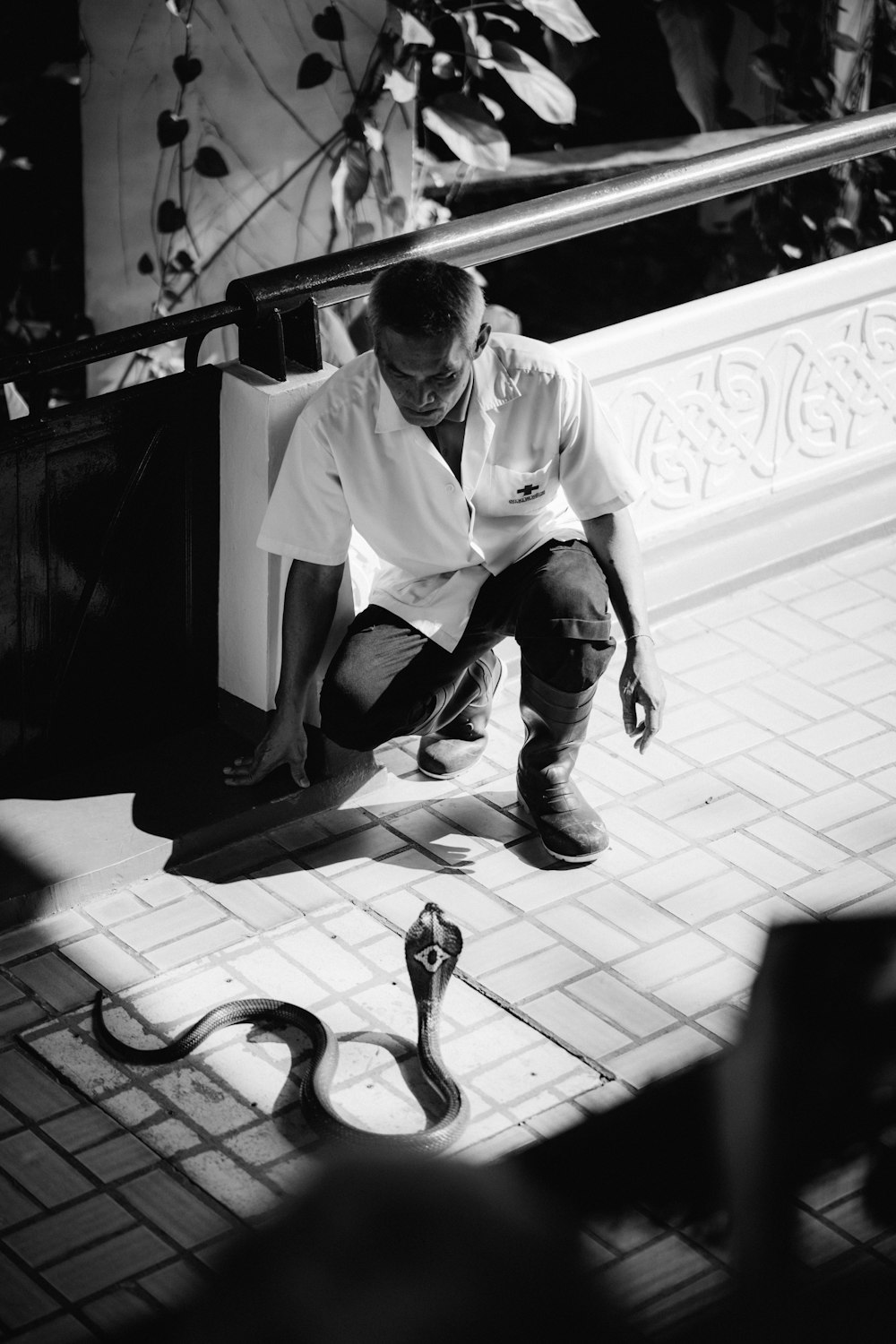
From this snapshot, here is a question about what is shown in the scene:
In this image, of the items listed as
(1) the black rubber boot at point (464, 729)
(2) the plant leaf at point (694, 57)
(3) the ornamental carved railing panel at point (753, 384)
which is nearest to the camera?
(1) the black rubber boot at point (464, 729)

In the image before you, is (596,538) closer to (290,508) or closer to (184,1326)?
(290,508)

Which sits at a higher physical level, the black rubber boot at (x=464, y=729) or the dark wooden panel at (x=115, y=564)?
the dark wooden panel at (x=115, y=564)

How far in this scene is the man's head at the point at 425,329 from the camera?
3.35 meters

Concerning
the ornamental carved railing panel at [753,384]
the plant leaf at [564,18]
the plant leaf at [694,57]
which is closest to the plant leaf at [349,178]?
the plant leaf at [564,18]

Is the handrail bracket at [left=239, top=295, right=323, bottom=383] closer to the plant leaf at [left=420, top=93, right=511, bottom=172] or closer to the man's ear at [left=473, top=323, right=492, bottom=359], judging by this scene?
the man's ear at [left=473, top=323, right=492, bottom=359]

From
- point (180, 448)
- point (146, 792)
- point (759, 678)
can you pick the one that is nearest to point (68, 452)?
point (180, 448)

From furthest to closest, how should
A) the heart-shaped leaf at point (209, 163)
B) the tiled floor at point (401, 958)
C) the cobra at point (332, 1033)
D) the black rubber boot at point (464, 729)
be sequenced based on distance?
the heart-shaped leaf at point (209, 163)
the black rubber boot at point (464, 729)
the cobra at point (332, 1033)
the tiled floor at point (401, 958)

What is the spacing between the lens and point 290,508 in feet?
12.3

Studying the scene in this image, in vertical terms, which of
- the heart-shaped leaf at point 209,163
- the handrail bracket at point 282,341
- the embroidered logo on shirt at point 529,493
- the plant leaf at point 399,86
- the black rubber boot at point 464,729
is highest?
the plant leaf at point 399,86

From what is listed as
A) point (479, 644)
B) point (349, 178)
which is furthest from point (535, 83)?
point (479, 644)

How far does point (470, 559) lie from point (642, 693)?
1.62 feet

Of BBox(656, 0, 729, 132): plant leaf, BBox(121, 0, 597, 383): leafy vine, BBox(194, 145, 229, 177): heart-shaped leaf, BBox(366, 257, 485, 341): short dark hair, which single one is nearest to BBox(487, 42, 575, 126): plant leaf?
BBox(121, 0, 597, 383): leafy vine

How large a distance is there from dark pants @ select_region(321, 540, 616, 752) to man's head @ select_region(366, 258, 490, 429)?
54 centimetres

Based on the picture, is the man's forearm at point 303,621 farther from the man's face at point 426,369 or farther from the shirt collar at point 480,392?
the man's face at point 426,369
